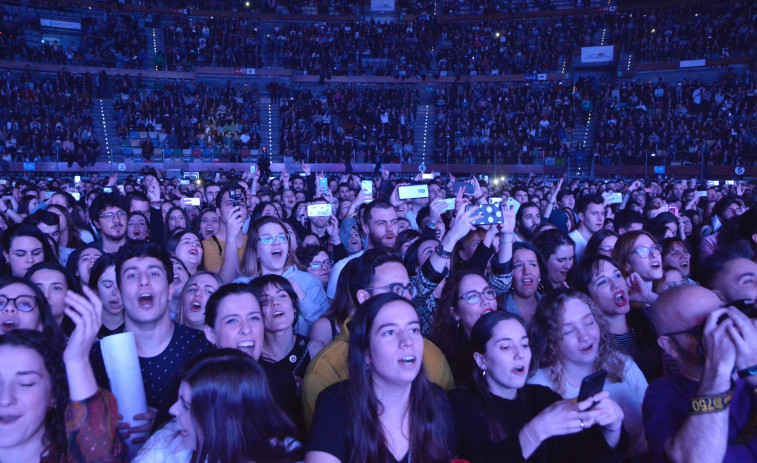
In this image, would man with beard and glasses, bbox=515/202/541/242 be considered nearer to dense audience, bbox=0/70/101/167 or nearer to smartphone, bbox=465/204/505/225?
smartphone, bbox=465/204/505/225

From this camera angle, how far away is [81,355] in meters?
2.28

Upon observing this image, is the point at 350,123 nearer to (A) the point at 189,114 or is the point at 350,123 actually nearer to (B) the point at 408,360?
(A) the point at 189,114

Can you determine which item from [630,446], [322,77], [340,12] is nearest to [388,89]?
[322,77]

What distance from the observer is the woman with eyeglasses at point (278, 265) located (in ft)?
13.6

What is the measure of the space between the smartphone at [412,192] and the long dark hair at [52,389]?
4.49 meters

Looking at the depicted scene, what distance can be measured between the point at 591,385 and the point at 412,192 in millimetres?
4396

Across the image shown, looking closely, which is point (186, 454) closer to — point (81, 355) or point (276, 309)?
point (81, 355)

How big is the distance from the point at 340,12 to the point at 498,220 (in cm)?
3004

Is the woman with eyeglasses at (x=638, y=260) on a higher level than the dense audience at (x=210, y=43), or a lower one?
lower

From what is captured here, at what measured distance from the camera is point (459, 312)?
3.29 metres

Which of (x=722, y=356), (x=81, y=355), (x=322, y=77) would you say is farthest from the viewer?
(x=322, y=77)

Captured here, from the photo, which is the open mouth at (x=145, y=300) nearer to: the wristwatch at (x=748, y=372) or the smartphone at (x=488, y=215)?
the smartphone at (x=488, y=215)

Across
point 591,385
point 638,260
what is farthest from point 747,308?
point 638,260

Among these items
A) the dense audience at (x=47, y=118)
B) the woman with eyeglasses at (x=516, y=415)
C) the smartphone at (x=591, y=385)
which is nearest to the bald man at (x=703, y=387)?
the woman with eyeglasses at (x=516, y=415)
